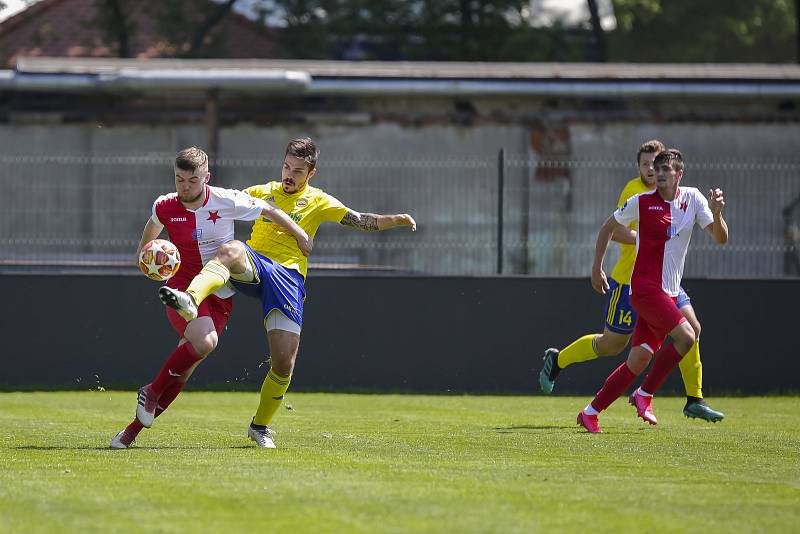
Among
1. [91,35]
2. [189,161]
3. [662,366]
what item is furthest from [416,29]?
[189,161]

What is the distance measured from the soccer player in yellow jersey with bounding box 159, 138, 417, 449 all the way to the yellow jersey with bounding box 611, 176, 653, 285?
7.52 ft

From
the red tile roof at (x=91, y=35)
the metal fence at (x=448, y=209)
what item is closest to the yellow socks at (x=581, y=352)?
the metal fence at (x=448, y=209)

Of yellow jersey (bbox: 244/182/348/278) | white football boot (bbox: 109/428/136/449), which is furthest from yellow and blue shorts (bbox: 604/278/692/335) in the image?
white football boot (bbox: 109/428/136/449)

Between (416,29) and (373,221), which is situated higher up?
(416,29)

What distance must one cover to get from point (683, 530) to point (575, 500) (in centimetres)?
76

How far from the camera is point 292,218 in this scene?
29.2 ft

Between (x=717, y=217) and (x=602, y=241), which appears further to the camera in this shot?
(x=602, y=241)

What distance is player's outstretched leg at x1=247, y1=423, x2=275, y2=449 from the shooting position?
8.31 meters

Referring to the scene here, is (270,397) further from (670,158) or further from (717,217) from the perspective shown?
(717,217)

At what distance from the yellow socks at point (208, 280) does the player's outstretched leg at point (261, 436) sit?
3.26 feet

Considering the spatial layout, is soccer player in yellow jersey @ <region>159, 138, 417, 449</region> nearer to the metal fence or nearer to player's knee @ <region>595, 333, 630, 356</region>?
player's knee @ <region>595, 333, 630, 356</region>

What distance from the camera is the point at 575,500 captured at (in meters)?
6.02

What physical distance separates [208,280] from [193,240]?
2.29ft

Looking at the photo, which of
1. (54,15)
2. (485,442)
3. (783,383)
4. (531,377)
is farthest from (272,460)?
(54,15)
